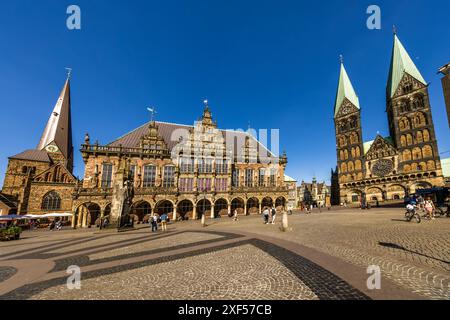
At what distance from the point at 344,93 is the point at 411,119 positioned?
716 inches

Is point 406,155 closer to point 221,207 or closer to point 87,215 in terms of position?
point 221,207

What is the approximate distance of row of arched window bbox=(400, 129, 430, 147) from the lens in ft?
143

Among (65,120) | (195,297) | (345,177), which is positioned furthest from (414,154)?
A: (65,120)

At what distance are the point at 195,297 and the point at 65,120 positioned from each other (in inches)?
2641

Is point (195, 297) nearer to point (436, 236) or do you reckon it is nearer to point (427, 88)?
point (436, 236)

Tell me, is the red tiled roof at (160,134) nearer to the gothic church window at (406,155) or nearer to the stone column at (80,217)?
the stone column at (80,217)

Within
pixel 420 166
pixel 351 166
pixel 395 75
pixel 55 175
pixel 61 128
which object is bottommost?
pixel 55 175

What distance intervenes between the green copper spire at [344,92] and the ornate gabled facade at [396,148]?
137 cm

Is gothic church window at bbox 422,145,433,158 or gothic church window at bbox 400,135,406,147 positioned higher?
gothic church window at bbox 400,135,406,147

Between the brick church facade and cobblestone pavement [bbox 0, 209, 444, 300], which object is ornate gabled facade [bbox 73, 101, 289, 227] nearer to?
the brick church facade

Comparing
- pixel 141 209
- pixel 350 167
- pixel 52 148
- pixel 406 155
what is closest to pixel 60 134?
pixel 52 148

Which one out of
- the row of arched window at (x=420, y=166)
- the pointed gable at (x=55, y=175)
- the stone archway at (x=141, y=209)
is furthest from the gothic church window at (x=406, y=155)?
the pointed gable at (x=55, y=175)

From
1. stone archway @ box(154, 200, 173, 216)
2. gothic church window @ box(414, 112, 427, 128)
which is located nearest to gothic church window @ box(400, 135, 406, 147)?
gothic church window @ box(414, 112, 427, 128)

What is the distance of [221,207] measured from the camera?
3200 cm
